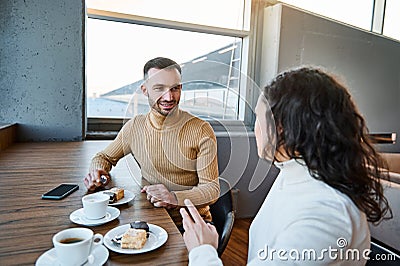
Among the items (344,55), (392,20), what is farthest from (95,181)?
(392,20)

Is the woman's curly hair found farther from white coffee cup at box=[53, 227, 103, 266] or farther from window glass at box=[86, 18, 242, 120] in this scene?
window glass at box=[86, 18, 242, 120]

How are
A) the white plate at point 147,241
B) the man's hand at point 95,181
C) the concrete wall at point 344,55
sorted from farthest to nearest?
the concrete wall at point 344,55 → the man's hand at point 95,181 → the white plate at point 147,241

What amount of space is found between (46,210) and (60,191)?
0.17m

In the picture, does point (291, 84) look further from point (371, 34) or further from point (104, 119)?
point (371, 34)

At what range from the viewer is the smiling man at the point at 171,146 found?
4.35 feet

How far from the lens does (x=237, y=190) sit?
2768 mm

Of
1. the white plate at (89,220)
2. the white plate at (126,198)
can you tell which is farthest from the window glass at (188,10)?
the white plate at (89,220)

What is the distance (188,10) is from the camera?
2725mm

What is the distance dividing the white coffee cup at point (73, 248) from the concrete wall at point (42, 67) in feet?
5.71

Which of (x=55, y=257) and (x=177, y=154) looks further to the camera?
(x=177, y=154)

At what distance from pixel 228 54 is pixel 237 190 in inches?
49.6

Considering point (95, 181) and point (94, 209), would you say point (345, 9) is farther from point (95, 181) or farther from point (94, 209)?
point (94, 209)

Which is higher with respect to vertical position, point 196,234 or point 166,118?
point 166,118

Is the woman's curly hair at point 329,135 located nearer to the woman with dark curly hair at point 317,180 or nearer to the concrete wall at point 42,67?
the woman with dark curly hair at point 317,180
